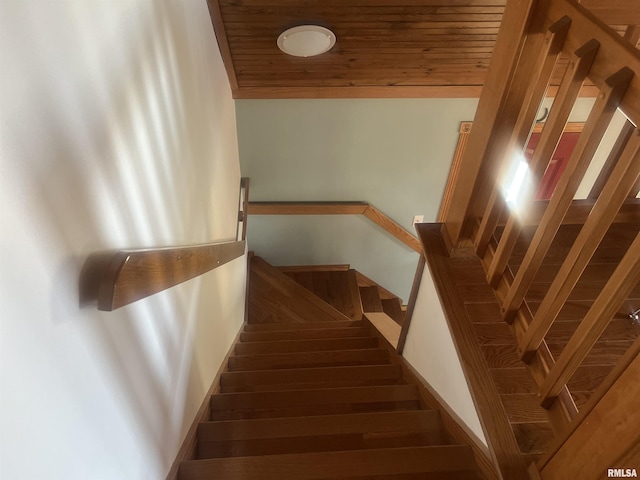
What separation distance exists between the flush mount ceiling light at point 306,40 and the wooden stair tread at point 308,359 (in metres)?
1.84

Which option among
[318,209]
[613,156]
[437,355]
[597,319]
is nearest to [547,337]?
[437,355]

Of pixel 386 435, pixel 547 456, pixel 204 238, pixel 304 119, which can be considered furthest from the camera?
pixel 304 119

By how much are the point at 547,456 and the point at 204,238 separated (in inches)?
64.8

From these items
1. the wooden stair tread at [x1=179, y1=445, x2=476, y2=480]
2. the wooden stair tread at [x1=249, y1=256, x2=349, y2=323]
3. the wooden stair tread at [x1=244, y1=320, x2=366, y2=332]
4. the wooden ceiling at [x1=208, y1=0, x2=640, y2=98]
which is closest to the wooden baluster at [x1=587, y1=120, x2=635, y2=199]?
the wooden ceiling at [x1=208, y1=0, x2=640, y2=98]

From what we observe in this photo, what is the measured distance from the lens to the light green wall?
3.41 metres

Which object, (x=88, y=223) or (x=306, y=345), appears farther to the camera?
(x=306, y=345)

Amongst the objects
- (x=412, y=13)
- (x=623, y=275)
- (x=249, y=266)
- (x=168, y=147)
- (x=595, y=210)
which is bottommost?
(x=623, y=275)

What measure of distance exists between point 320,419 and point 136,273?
1188 mm

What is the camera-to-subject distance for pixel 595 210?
40.2 inches

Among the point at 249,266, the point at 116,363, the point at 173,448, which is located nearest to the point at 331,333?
the point at 249,266

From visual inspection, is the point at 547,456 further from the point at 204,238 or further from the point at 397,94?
the point at 397,94

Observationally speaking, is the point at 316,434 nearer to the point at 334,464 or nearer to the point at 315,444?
the point at 315,444

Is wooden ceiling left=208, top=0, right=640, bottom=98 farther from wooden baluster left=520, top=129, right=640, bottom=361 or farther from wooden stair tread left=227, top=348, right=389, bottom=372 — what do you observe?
wooden stair tread left=227, top=348, right=389, bottom=372

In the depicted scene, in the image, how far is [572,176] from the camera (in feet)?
3.54
